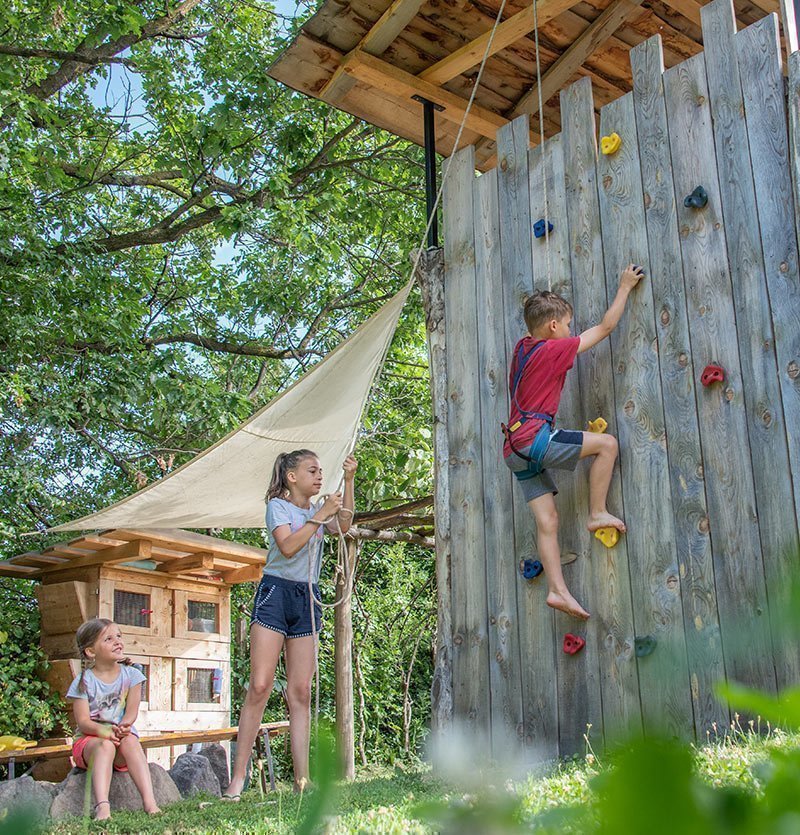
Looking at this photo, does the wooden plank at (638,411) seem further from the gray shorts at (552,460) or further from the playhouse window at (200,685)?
the playhouse window at (200,685)

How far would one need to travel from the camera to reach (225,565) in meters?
8.41

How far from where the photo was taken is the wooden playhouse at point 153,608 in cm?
750

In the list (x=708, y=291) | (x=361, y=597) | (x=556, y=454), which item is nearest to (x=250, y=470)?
(x=556, y=454)

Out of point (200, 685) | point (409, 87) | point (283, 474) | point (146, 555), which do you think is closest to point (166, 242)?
point (146, 555)

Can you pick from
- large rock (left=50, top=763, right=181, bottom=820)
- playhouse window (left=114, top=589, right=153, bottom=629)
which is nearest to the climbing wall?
large rock (left=50, top=763, right=181, bottom=820)

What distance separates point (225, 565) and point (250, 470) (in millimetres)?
3568

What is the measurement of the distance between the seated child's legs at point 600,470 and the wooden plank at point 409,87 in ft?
7.24

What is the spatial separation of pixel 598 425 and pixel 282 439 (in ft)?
5.79

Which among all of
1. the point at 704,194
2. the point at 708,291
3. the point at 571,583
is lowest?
Result: the point at 571,583

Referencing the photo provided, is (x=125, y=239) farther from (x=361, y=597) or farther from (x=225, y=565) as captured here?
(x=361, y=597)

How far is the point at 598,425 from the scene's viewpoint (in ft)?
11.9

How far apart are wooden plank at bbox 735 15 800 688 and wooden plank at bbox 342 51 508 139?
1762 mm

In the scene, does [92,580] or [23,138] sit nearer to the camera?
[23,138]

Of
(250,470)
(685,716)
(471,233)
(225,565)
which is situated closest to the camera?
(685,716)
